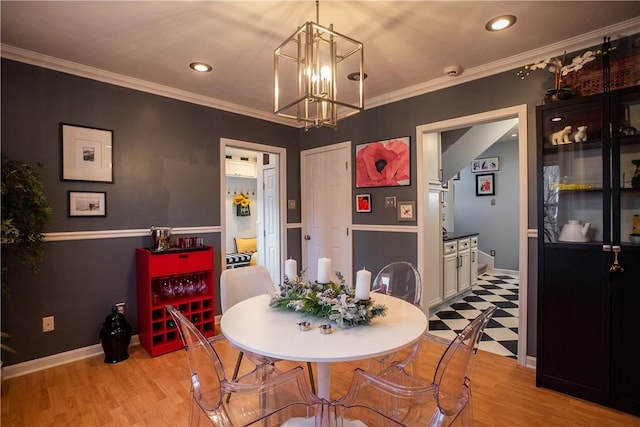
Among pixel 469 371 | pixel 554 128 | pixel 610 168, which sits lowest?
pixel 469 371

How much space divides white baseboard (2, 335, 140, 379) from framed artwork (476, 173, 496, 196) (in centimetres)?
639

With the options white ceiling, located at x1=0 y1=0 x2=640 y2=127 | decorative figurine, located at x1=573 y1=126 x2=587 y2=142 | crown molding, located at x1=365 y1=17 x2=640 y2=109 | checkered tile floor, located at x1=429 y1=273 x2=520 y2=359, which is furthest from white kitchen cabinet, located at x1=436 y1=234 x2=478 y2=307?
white ceiling, located at x1=0 y1=0 x2=640 y2=127

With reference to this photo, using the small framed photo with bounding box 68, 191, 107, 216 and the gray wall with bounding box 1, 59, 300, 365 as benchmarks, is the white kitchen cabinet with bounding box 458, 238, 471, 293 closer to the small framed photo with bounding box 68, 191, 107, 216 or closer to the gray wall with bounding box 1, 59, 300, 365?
the gray wall with bounding box 1, 59, 300, 365

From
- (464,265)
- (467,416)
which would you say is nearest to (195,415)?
(467,416)

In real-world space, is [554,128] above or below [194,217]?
above

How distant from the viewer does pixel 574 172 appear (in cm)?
229

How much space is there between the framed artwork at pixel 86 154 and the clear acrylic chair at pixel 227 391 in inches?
80.5

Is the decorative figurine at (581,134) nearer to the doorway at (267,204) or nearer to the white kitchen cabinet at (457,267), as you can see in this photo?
the white kitchen cabinet at (457,267)

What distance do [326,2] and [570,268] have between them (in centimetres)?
231

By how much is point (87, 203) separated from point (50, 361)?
1311 mm

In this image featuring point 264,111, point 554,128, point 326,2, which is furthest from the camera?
point 264,111

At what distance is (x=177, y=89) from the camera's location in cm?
323

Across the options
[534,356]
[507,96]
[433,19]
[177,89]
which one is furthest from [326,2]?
[534,356]

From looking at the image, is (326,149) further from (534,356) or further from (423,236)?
(534,356)
